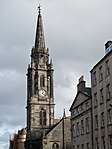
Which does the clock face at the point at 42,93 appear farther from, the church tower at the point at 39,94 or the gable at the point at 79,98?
the gable at the point at 79,98

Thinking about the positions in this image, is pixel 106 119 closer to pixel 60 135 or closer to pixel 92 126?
pixel 92 126

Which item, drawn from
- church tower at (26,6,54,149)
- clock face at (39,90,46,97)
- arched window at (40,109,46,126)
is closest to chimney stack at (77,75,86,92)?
church tower at (26,6,54,149)

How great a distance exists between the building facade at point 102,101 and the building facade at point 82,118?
5.82ft

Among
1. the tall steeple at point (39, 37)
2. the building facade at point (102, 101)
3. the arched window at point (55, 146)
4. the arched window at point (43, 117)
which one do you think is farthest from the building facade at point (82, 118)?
the tall steeple at point (39, 37)

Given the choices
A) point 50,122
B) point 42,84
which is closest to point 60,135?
point 50,122

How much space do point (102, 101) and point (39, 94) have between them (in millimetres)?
47107

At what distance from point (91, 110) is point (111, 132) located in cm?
737

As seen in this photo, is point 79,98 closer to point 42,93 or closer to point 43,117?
point 43,117

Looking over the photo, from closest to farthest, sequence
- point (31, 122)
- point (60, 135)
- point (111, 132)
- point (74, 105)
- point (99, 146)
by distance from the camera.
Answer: point (111, 132) → point (99, 146) → point (74, 105) → point (60, 135) → point (31, 122)

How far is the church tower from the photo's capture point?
284 feet

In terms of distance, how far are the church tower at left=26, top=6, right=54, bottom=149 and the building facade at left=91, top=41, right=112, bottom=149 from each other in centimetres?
3787

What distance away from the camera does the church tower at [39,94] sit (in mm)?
86500

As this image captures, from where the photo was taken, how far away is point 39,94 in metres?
89.1

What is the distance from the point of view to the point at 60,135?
78188 millimetres
